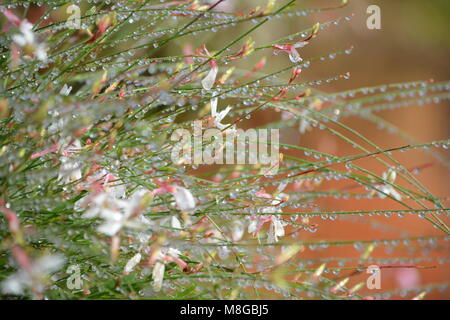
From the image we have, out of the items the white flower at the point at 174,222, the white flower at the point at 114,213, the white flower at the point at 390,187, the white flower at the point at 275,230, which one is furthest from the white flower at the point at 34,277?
the white flower at the point at 390,187

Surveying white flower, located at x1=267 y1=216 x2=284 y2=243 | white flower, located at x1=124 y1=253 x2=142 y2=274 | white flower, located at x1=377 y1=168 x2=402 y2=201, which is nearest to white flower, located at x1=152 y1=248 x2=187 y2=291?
white flower, located at x1=124 y1=253 x2=142 y2=274

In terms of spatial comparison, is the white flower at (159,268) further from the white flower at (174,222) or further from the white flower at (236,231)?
the white flower at (236,231)

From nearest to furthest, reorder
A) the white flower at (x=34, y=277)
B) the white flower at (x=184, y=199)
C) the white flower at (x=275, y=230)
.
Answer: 1. the white flower at (x=34, y=277)
2. the white flower at (x=184, y=199)
3. the white flower at (x=275, y=230)

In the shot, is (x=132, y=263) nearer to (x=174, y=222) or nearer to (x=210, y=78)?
(x=174, y=222)

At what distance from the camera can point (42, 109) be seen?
0.42m

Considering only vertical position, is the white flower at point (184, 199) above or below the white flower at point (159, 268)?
above

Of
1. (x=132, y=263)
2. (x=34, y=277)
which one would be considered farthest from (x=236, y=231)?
(x=34, y=277)

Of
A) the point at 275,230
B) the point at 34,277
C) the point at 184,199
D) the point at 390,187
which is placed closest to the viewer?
the point at 34,277

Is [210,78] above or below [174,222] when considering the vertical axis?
above

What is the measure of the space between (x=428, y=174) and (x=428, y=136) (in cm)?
27

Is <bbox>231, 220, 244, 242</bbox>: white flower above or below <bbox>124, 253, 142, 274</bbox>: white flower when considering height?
above

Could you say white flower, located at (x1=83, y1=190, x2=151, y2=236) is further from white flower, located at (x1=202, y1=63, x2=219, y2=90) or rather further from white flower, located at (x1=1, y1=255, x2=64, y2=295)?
white flower, located at (x1=202, y1=63, x2=219, y2=90)
